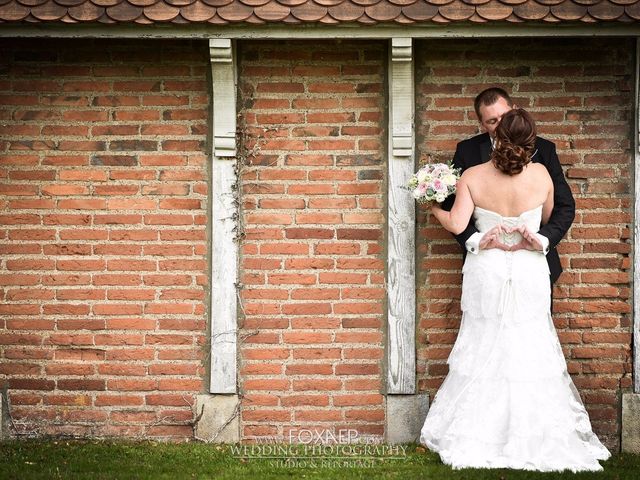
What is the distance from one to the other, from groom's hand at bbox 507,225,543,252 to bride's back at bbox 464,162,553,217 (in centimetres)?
10

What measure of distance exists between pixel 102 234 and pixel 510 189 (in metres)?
2.74

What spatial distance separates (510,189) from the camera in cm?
508

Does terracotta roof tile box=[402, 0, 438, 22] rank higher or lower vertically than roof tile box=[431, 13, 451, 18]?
higher

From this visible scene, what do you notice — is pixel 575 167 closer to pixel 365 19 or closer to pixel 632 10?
pixel 632 10

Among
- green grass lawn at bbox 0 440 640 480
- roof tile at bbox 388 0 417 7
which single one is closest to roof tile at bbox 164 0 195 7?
roof tile at bbox 388 0 417 7

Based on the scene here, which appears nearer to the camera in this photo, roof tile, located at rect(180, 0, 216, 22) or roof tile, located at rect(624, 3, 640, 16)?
roof tile, located at rect(624, 3, 640, 16)

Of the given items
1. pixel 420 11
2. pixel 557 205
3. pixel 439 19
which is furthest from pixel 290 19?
pixel 557 205

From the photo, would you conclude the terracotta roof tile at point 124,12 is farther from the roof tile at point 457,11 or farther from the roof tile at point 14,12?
the roof tile at point 457,11

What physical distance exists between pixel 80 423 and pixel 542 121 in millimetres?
3753

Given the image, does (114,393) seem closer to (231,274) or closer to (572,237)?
(231,274)

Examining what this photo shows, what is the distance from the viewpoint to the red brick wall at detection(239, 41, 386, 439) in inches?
225

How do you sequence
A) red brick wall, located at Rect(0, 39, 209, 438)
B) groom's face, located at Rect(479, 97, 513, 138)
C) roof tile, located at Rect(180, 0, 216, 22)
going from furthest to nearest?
red brick wall, located at Rect(0, 39, 209, 438), groom's face, located at Rect(479, 97, 513, 138), roof tile, located at Rect(180, 0, 216, 22)

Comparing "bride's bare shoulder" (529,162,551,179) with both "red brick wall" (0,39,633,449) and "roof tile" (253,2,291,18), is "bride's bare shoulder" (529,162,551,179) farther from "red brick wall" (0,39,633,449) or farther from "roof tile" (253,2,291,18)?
"roof tile" (253,2,291,18)

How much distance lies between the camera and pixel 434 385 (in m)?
5.73
